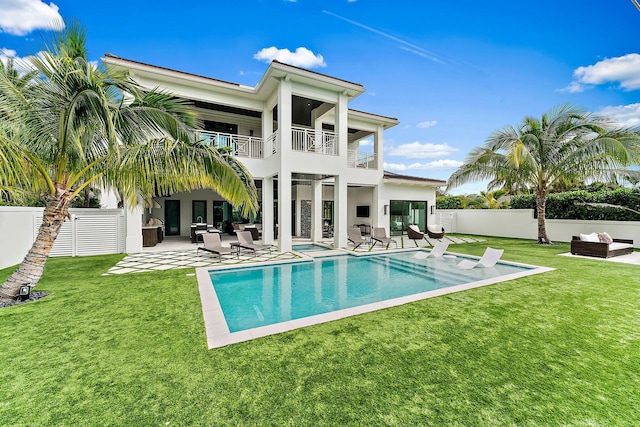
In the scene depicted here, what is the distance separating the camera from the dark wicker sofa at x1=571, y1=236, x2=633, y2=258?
1105 centimetres

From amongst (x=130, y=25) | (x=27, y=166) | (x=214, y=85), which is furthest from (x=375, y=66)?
(x=27, y=166)

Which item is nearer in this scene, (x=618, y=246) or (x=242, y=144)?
(x=618, y=246)

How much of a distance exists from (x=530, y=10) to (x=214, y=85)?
14.3 m

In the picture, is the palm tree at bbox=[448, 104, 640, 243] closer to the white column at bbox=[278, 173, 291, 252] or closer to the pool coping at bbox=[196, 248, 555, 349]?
the pool coping at bbox=[196, 248, 555, 349]

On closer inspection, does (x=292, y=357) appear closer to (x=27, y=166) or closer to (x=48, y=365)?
(x=48, y=365)

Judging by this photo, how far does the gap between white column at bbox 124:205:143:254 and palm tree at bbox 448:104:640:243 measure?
57.9ft

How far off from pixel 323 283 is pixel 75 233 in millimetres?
10601

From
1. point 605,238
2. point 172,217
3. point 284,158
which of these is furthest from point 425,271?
point 172,217

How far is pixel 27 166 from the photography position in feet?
18.2

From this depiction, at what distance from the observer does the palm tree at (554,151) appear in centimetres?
Result: 1245

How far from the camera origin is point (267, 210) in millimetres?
14320

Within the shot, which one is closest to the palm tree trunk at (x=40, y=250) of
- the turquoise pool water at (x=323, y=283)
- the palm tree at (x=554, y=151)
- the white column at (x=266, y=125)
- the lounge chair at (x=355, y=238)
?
the turquoise pool water at (x=323, y=283)

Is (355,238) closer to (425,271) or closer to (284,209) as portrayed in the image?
(284,209)

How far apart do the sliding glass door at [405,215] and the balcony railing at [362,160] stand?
9.57 feet
